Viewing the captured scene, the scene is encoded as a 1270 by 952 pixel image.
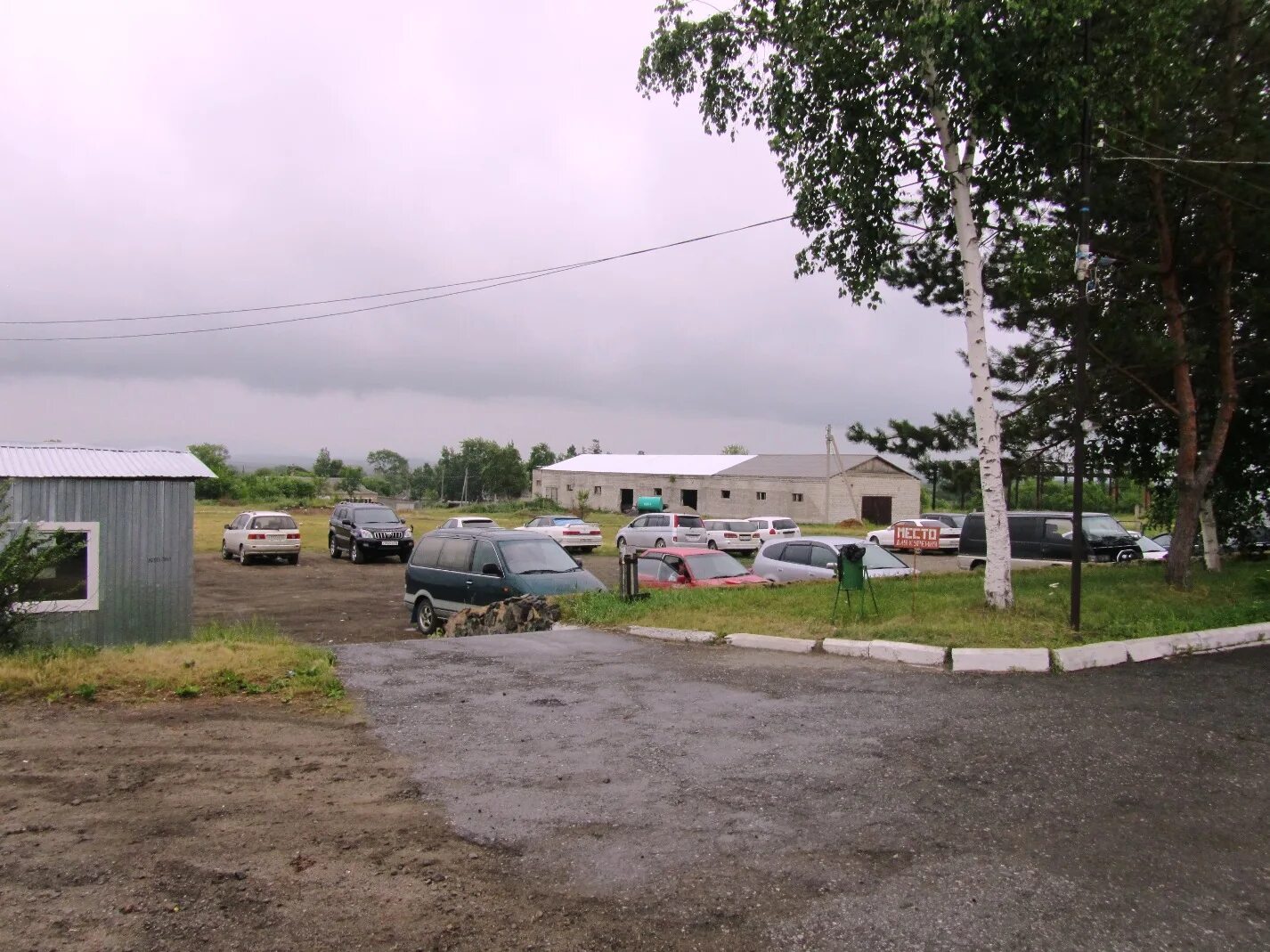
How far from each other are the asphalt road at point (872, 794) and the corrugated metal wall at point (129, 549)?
506 cm

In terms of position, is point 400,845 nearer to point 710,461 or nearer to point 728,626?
point 728,626

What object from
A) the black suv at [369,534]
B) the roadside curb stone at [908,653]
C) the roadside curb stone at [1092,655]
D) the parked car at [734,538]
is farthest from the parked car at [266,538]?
the roadside curb stone at [1092,655]

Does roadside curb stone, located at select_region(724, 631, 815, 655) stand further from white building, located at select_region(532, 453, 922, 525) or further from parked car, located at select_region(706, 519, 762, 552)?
white building, located at select_region(532, 453, 922, 525)

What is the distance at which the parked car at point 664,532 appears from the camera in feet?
109

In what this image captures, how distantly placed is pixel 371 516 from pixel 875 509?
1309 inches

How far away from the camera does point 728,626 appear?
10.9 meters

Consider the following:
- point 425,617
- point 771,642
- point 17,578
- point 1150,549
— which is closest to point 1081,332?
point 771,642

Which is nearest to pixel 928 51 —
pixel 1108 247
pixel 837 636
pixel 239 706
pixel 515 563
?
pixel 1108 247

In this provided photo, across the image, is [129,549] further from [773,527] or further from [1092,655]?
[773,527]

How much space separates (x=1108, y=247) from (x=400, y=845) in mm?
13950

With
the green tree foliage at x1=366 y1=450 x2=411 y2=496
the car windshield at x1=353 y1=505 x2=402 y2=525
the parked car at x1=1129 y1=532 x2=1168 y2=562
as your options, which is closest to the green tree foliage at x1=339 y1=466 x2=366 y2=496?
the green tree foliage at x1=366 y1=450 x2=411 y2=496

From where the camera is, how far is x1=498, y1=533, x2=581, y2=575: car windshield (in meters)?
13.9

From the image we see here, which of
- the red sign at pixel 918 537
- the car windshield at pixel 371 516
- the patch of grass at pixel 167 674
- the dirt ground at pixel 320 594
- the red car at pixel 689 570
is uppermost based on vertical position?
the car windshield at pixel 371 516

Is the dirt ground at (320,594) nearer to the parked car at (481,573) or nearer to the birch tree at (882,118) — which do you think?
the parked car at (481,573)
